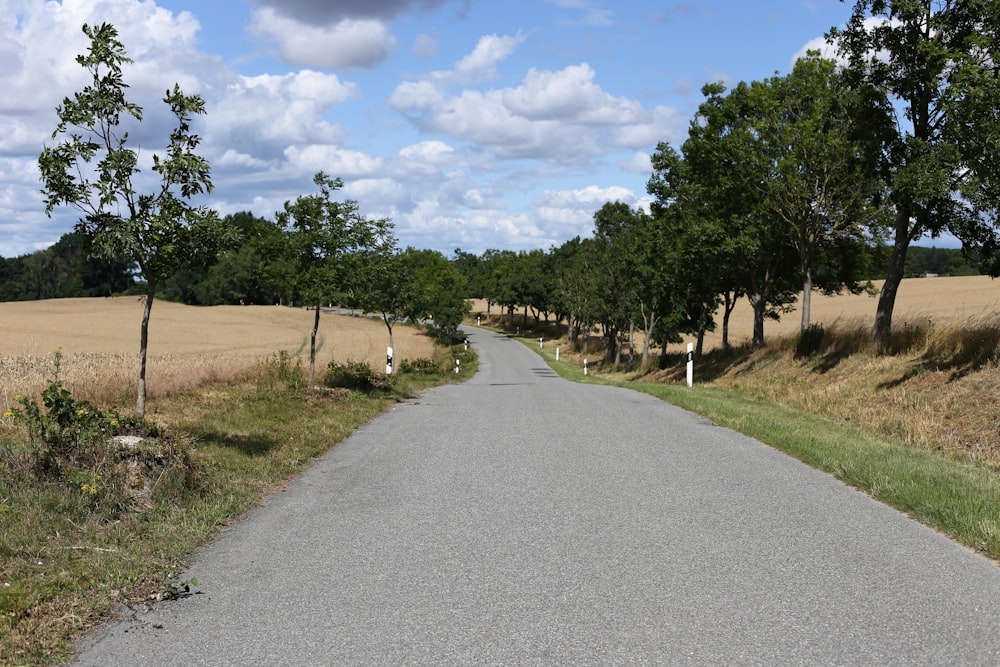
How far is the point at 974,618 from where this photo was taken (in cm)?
470

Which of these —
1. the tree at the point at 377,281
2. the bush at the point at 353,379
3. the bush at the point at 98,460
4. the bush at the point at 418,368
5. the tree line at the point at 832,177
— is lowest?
the bush at the point at 418,368

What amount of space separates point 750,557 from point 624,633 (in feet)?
6.28

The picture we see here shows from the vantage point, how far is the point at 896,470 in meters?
9.41

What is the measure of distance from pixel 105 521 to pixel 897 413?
574 inches

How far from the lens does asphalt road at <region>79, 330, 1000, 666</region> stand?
169 inches

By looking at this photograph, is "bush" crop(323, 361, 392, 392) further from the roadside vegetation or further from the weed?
the weed

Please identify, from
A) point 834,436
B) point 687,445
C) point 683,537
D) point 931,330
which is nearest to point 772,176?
point 931,330

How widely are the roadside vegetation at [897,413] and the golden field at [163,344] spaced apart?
1136cm

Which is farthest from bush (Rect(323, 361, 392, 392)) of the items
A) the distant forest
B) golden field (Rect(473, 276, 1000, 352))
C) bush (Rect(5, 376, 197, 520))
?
the distant forest

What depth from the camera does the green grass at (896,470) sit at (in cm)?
697

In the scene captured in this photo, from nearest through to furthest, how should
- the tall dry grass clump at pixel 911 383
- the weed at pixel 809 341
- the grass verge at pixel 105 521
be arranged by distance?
the grass verge at pixel 105 521
the tall dry grass clump at pixel 911 383
the weed at pixel 809 341

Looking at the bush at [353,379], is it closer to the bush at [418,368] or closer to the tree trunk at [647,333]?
the bush at [418,368]

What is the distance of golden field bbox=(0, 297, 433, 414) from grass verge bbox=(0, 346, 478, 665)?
159 inches

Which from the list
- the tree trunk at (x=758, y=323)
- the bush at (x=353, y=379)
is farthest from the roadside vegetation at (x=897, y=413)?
the bush at (x=353, y=379)
